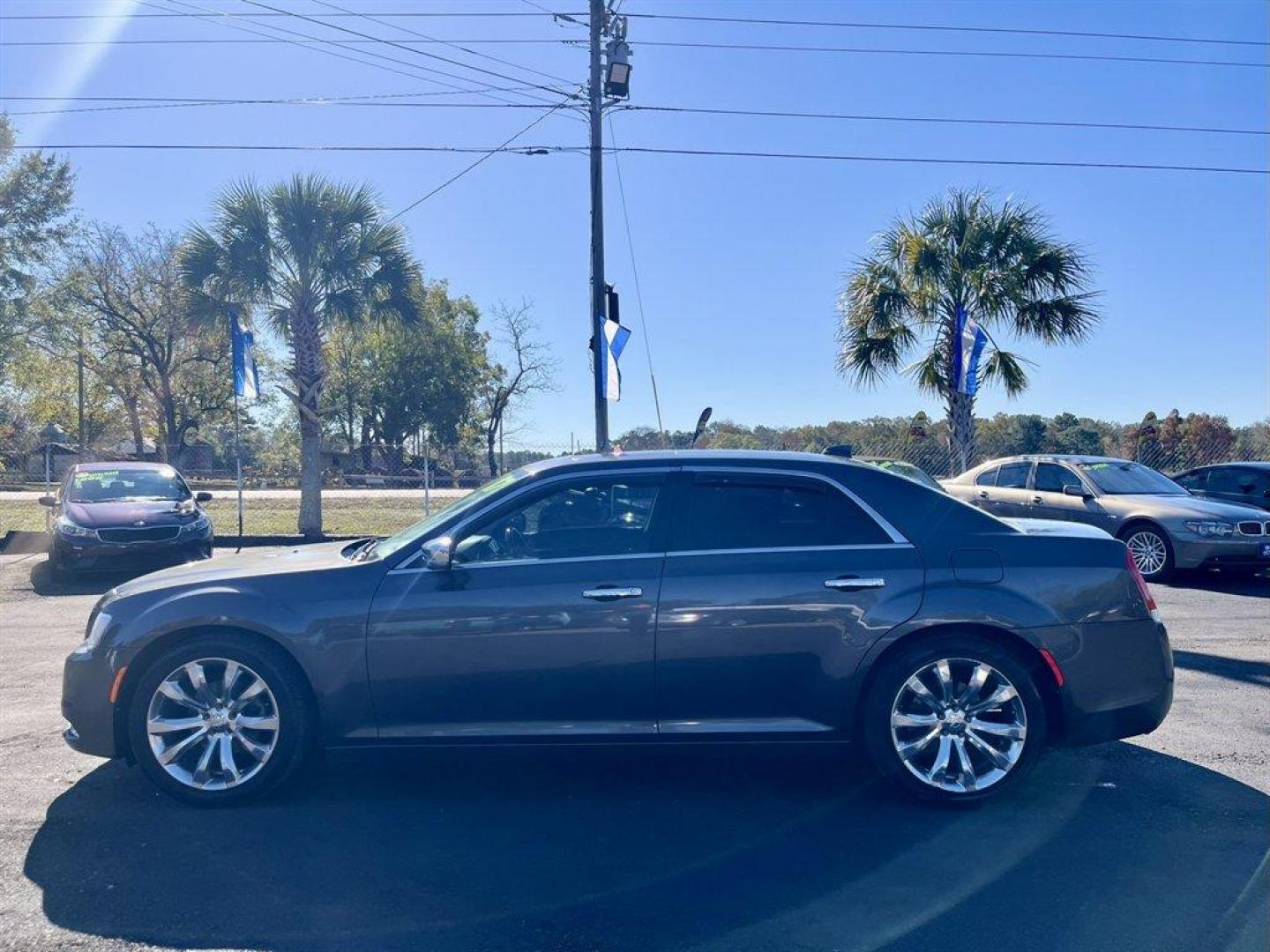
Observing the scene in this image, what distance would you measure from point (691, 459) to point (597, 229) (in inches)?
454

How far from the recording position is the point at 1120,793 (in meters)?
4.79

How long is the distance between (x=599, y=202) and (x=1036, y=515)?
7.97m

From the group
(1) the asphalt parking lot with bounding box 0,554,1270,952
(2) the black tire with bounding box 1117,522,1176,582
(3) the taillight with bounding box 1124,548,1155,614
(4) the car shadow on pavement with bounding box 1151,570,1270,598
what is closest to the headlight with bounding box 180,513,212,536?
(1) the asphalt parking lot with bounding box 0,554,1270,952

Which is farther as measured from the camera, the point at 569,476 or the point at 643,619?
the point at 569,476

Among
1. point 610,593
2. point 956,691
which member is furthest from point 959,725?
point 610,593

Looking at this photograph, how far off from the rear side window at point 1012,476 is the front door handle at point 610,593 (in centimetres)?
1049

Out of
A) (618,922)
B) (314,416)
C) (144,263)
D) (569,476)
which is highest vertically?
(144,263)

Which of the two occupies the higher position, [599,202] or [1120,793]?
[599,202]

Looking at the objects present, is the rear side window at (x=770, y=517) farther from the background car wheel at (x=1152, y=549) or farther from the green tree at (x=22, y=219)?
the green tree at (x=22, y=219)

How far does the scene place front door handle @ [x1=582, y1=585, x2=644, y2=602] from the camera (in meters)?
4.54

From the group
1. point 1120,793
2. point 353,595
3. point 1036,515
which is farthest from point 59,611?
point 1036,515

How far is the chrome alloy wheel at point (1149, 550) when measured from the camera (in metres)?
11.9

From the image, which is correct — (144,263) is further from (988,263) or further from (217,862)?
(217,862)

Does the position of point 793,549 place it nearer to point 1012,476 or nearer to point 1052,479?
point 1052,479
